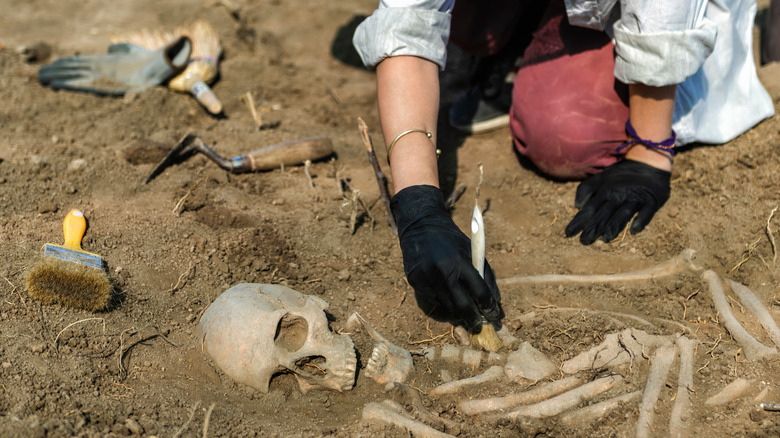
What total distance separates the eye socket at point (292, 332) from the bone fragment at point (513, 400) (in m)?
0.56

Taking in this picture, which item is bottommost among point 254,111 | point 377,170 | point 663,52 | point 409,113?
point 254,111

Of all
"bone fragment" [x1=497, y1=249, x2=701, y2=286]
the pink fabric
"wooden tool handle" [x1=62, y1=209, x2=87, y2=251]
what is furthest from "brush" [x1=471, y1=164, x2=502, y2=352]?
"wooden tool handle" [x1=62, y1=209, x2=87, y2=251]

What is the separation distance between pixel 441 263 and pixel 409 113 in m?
0.71

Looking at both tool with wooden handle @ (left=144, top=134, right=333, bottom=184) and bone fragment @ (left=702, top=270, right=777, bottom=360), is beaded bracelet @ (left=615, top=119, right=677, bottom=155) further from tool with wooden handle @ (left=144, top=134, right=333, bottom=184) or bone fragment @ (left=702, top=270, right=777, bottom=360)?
tool with wooden handle @ (left=144, top=134, right=333, bottom=184)

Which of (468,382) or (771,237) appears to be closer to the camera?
(468,382)

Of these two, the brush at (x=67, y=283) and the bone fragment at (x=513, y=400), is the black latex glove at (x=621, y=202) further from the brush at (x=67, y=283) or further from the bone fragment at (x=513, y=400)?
the brush at (x=67, y=283)

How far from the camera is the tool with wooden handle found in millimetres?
3012

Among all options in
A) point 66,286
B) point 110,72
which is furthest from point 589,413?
point 110,72

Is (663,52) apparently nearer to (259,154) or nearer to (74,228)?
(259,154)

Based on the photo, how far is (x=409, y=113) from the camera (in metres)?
2.45

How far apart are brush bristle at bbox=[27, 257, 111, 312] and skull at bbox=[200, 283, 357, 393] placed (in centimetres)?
37

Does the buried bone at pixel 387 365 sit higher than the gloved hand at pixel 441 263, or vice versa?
the gloved hand at pixel 441 263

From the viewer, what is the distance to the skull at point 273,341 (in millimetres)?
1909

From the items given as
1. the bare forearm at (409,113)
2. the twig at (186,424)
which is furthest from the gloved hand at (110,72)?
the twig at (186,424)
